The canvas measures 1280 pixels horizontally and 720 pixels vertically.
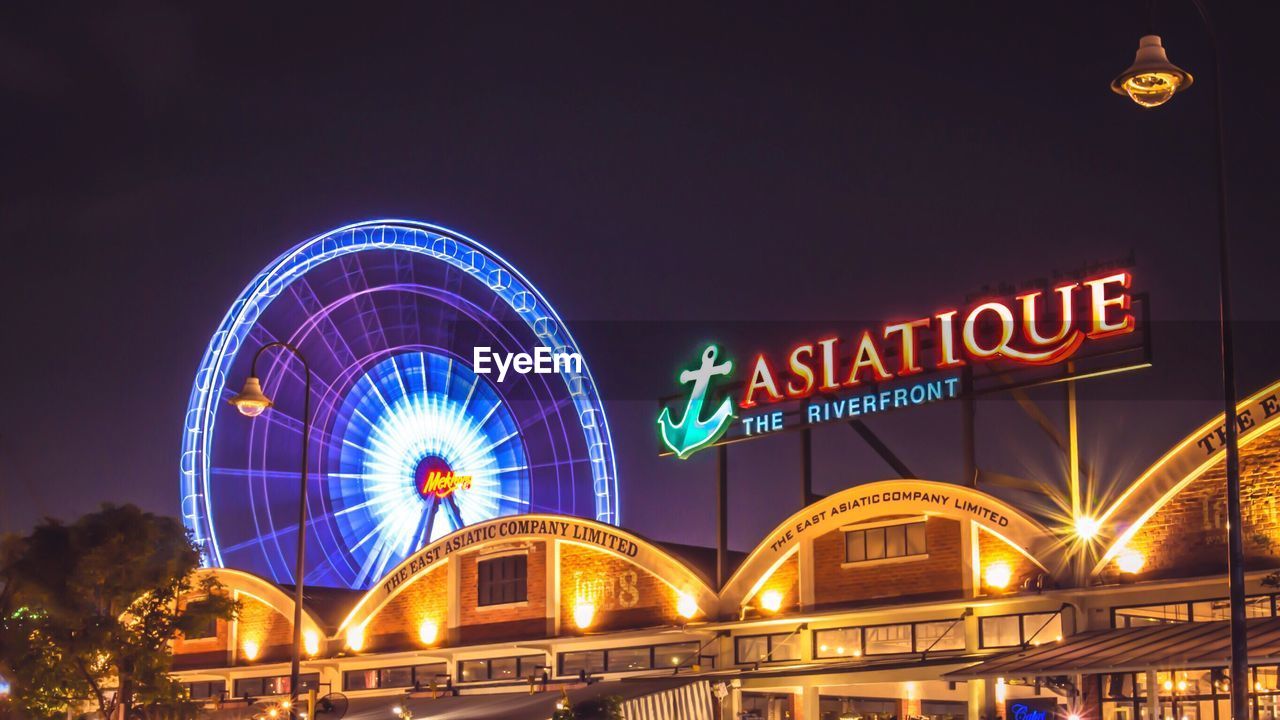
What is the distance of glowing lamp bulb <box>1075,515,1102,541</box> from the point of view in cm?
2836

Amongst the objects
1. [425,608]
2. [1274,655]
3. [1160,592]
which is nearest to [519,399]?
[425,608]

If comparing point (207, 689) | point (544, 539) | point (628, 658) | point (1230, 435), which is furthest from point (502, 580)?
point (1230, 435)

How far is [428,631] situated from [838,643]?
12944 millimetres

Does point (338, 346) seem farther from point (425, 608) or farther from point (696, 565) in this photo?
point (696, 565)

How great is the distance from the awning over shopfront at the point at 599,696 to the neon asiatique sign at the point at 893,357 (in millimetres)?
6085

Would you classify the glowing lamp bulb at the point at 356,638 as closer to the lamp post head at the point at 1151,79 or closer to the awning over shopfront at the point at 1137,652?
the awning over shopfront at the point at 1137,652

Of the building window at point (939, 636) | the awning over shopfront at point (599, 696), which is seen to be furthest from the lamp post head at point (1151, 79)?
the awning over shopfront at point (599, 696)

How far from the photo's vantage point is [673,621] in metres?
36.1

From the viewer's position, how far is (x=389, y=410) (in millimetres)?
47875

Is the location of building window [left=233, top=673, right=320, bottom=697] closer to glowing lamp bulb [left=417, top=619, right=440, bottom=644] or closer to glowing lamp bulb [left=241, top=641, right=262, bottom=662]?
glowing lamp bulb [left=241, top=641, right=262, bottom=662]

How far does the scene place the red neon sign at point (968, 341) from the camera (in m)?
29.4

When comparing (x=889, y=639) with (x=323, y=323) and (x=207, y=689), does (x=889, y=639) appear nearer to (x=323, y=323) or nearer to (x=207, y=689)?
(x=323, y=323)

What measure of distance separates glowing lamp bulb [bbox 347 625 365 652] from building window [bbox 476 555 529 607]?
457 centimetres

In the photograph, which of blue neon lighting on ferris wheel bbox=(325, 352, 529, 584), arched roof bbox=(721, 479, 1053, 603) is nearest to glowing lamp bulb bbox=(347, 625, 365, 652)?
blue neon lighting on ferris wheel bbox=(325, 352, 529, 584)
